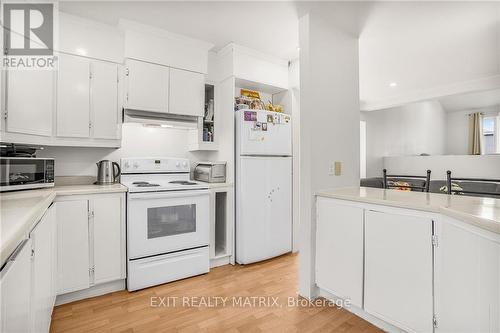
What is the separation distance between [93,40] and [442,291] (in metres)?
3.30

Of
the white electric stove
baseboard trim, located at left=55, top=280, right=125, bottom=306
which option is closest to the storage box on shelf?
the white electric stove

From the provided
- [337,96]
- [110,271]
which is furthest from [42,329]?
[337,96]

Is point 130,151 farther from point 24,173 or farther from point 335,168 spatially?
point 335,168

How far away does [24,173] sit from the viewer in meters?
1.85

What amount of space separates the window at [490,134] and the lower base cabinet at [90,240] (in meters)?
9.05

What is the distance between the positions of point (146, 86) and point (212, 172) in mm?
1118

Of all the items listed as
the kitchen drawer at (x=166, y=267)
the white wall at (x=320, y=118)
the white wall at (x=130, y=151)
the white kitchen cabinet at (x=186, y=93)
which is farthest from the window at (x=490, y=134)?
the kitchen drawer at (x=166, y=267)

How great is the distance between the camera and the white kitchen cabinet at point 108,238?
2.18 meters

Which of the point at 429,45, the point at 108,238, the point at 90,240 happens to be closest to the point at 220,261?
the point at 108,238

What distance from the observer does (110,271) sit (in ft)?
7.31

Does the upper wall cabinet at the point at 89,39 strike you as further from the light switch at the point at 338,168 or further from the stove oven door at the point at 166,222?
the light switch at the point at 338,168

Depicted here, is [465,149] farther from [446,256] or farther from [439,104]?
[446,256]

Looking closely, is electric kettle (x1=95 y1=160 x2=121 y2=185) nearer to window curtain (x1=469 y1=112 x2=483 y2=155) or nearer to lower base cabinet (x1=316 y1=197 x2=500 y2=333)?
lower base cabinet (x1=316 y1=197 x2=500 y2=333)

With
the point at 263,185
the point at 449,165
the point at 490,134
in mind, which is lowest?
the point at 263,185
